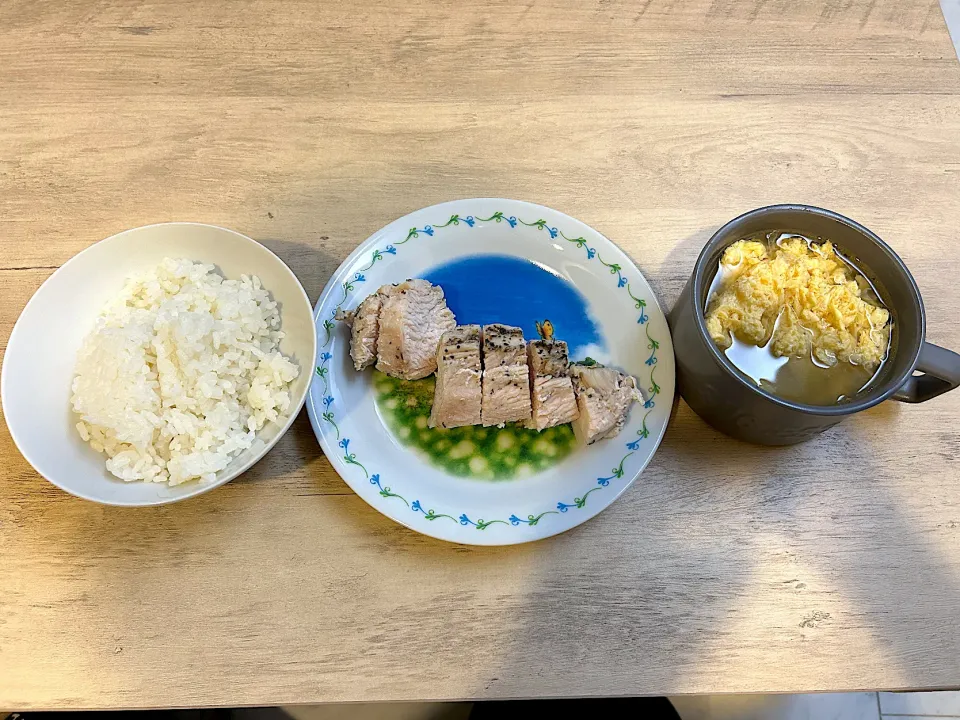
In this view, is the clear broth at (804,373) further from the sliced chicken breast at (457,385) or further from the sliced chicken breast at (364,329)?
the sliced chicken breast at (364,329)

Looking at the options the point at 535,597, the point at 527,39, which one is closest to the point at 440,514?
the point at 535,597

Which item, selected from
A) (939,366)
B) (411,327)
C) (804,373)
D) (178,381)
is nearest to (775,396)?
(804,373)

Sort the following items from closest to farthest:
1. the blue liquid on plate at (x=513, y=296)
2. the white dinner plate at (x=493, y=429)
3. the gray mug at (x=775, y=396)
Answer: the gray mug at (x=775, y=396) < the white dinner plate at (x=493, y=429) < the blue liquid on plate at (x=513, y=296)

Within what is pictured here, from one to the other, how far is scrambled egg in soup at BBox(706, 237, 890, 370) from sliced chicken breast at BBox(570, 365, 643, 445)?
209 millimetres

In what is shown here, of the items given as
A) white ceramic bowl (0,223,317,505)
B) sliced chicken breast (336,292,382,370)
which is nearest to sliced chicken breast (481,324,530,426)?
sliced chicken breast (336,292,382,370)

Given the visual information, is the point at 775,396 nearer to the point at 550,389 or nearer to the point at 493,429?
the point at 550,389

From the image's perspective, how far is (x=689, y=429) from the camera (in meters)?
1.52

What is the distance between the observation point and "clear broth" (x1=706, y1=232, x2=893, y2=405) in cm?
136

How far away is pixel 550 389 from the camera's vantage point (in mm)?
1437

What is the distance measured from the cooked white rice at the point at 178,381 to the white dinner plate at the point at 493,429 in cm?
13

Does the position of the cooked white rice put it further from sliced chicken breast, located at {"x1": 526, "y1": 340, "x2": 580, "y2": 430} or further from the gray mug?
the gray mug

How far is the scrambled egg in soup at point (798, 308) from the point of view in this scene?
1.36 metres

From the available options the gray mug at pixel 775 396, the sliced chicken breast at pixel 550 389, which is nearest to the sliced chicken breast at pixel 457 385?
the sliced chicken breast at pixel 550 389

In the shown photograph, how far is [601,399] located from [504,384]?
0.21 metres
